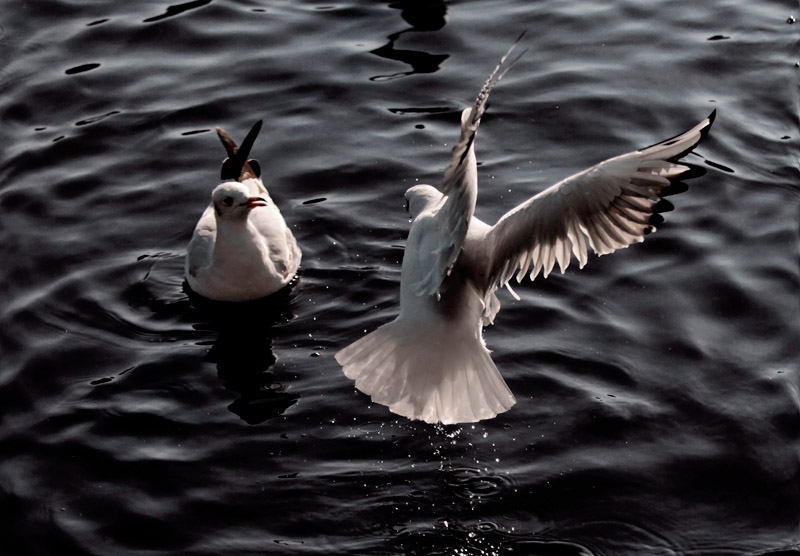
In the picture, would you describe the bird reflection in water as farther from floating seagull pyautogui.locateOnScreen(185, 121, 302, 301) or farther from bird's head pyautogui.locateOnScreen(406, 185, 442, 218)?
bird's head pyautogui.locateOnScreen(406, 185, 442, 218)

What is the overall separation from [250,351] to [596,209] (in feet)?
8.40

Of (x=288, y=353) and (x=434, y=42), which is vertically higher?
(x=434, y=42)

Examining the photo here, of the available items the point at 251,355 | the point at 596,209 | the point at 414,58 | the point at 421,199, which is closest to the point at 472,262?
the point at 596,209

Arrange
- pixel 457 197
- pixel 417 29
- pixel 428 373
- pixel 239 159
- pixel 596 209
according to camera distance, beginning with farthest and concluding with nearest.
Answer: pixel 417 29
pixel 239 159
pixel 428 373
pixel 596 209
pixel 457 197

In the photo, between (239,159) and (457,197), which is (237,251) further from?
(457,197)

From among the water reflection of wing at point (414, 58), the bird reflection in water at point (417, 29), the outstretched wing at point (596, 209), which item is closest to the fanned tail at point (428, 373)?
the outstretched wing at point (596, 209)

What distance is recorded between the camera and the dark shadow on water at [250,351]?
282 inches

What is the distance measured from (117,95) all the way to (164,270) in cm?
267

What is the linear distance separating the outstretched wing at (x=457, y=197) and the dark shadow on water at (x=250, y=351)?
1.33m

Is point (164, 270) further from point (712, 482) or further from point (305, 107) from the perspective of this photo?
point (712, 482)

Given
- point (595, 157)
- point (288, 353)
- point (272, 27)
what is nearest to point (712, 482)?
point (288, 353)

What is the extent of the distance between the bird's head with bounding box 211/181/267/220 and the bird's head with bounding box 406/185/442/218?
0.96m

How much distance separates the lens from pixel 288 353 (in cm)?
759

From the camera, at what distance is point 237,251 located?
316 inches
